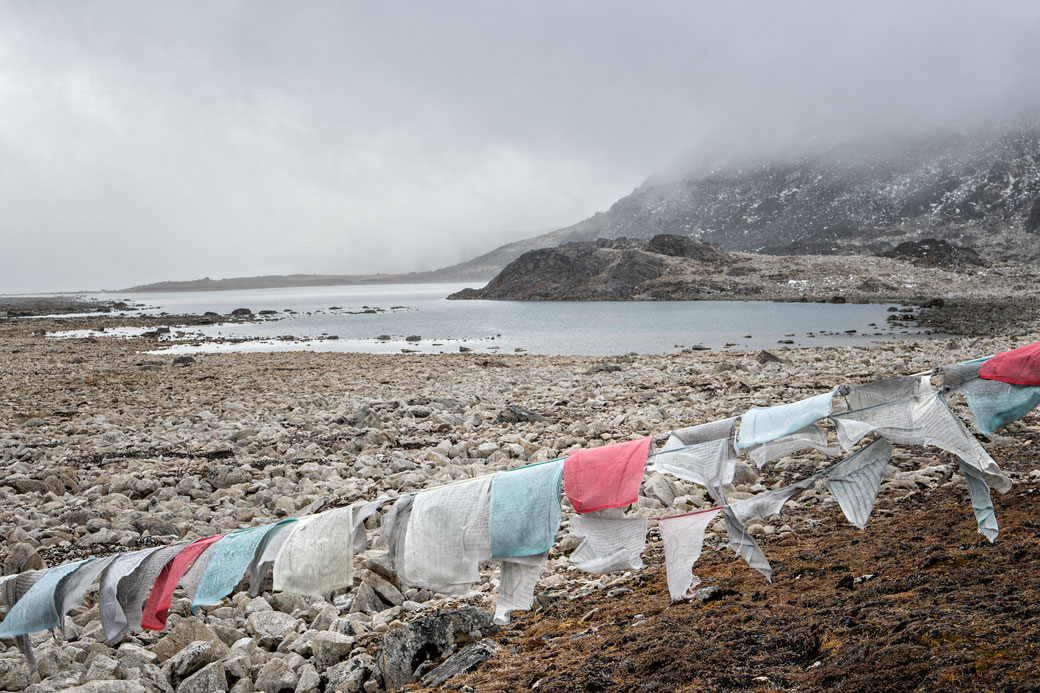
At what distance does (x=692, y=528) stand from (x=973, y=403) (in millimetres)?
1747

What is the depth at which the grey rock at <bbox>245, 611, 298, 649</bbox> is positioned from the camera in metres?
5.24

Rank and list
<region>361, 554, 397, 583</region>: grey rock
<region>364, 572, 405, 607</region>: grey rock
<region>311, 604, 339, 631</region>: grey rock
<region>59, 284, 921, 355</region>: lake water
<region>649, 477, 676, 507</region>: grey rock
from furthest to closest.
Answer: <region>59, 284, 921, 355</region>: lake water, <region>649, 477, 676, 507</region>: grey rock, <region>361, 554, 397, 583</region>: grey rock, <region>364, 572, 405, 607</region>: grey rock, <region>311, 604, 339, 631</region>: grey rock

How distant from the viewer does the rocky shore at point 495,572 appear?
3.52 metres

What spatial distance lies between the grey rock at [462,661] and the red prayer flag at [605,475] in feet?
5.32

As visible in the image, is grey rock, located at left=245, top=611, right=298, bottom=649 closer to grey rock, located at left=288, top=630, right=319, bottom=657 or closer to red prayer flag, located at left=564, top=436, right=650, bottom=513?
grey rock, located at left=288, top=630, right=319, bottom=657

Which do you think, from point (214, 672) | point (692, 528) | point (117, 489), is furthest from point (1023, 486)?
point (117, 489)

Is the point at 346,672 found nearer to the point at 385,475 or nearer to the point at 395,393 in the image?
the point at 385,475

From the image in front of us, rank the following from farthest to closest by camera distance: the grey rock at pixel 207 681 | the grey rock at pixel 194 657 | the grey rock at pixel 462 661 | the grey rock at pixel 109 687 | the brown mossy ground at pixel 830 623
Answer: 1. the grey rock at pixel 194 657
2. the grey rock at pixel 207 681
3. the grey rock at pixel 462 661
4. the grey rock at pixel 109 687
5. the brown mossy ground at pixel 830 623

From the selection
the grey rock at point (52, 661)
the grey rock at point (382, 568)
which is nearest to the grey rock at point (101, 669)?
the grey rock at point (52, 661)

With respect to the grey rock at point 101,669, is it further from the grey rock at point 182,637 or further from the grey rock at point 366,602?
the grey rock at point 366,602

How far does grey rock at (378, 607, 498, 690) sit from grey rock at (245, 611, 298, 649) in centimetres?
114

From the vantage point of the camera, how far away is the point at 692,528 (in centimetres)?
364

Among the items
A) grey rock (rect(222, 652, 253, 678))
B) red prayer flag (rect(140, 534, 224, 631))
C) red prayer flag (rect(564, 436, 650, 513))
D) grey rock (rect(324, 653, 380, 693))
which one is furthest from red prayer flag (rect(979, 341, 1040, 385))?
grey rock (rect(222, 652, 253, 678))

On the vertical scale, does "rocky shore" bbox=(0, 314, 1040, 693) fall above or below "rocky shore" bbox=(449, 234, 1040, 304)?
below
